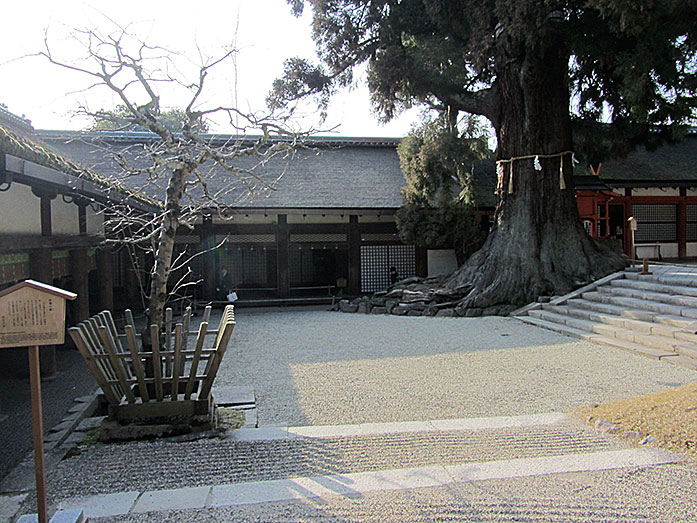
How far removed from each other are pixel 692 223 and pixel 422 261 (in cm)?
967

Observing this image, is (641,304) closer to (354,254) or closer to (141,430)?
(354,254)

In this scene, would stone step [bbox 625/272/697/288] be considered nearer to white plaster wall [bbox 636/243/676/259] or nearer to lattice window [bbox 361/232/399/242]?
lattice window [bbox 361/232/399/242]

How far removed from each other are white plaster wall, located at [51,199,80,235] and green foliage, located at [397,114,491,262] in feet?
24.8

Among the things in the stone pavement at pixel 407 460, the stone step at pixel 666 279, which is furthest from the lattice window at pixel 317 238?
the stone pavement at pixel 407 460

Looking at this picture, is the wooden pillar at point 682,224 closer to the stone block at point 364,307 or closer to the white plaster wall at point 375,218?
the white plaster wall at point 375,218

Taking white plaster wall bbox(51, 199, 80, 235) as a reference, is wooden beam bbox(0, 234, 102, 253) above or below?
below

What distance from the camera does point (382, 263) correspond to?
14.3m

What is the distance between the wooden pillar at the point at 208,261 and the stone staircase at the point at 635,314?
7554 millimetres

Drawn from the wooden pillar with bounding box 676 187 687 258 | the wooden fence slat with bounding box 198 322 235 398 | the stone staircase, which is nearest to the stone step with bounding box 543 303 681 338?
the stone staircase

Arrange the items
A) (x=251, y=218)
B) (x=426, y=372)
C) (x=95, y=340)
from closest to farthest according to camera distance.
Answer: (x=95, y=340)
(x=426, y=372)
(x=251, y=218)

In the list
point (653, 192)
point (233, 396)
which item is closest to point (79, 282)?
point (233, 396)

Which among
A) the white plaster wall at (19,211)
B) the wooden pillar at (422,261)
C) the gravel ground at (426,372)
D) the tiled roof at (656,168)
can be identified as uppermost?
the tiled roof at (656,168)

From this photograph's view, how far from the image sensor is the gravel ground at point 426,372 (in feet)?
15.5

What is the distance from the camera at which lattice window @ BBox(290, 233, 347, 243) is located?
45.1 feet
